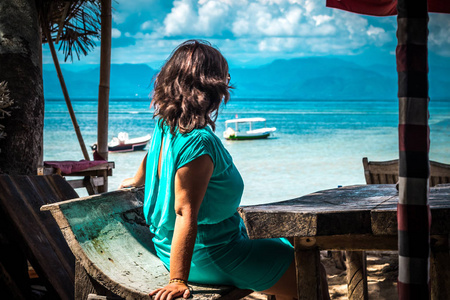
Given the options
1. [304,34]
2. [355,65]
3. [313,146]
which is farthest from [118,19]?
[313,146]

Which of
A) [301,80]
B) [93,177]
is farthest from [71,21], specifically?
[301,80]

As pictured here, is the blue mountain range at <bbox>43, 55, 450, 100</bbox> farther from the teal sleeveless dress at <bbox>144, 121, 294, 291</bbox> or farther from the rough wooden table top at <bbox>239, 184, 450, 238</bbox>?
the rough wooden table top at <bbox>239, 184, 450, 238</bbox>

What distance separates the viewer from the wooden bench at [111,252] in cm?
172

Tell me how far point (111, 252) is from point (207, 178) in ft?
1.78

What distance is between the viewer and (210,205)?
5.82 feet

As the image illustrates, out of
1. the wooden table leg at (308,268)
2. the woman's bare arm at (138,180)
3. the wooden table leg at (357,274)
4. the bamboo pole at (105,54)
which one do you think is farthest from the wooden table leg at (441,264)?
the bamboo pole at (105,54)

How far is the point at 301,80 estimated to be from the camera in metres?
96.2

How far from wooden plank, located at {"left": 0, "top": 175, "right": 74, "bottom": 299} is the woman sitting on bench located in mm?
660

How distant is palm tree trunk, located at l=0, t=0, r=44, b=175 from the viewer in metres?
3.29

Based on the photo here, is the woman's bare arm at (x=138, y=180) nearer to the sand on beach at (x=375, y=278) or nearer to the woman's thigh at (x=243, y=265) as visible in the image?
the woman's thigh at (x=243, y=265)

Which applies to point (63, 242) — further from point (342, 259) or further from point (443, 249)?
point (342, 259)

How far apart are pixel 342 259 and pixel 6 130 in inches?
111

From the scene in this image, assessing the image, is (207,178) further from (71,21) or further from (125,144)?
(125,144)

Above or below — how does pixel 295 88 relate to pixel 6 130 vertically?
above
